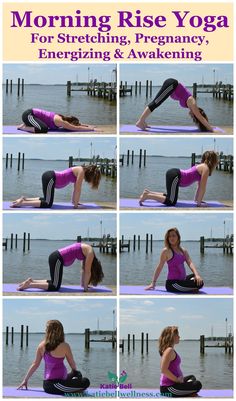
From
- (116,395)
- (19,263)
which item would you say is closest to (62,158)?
(19,263)

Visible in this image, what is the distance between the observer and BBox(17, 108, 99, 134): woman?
11.4 m

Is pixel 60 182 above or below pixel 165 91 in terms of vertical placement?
below

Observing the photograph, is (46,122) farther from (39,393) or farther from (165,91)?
(39,393)

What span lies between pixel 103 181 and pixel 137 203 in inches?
20.9

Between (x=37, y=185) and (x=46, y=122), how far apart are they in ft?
4.33

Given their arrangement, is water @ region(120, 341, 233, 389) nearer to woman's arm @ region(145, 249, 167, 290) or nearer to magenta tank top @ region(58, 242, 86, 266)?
woman's arm @ region(145, 249, 167, 290)

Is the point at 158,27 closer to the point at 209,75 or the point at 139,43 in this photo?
the point at 139,43

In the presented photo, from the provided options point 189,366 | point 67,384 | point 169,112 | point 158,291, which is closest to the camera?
point 67,384

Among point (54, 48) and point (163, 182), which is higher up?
point (54, 48)

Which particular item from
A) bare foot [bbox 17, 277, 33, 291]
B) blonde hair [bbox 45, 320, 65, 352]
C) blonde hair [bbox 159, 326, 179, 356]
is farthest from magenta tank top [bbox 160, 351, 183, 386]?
bare foot [bbox 17, 277, 33, 291]

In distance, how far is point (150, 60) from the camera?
1129cm

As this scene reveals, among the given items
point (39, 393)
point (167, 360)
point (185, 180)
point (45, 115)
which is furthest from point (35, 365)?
point (45, 115)

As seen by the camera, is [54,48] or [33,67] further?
[33,67]

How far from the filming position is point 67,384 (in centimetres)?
1072
